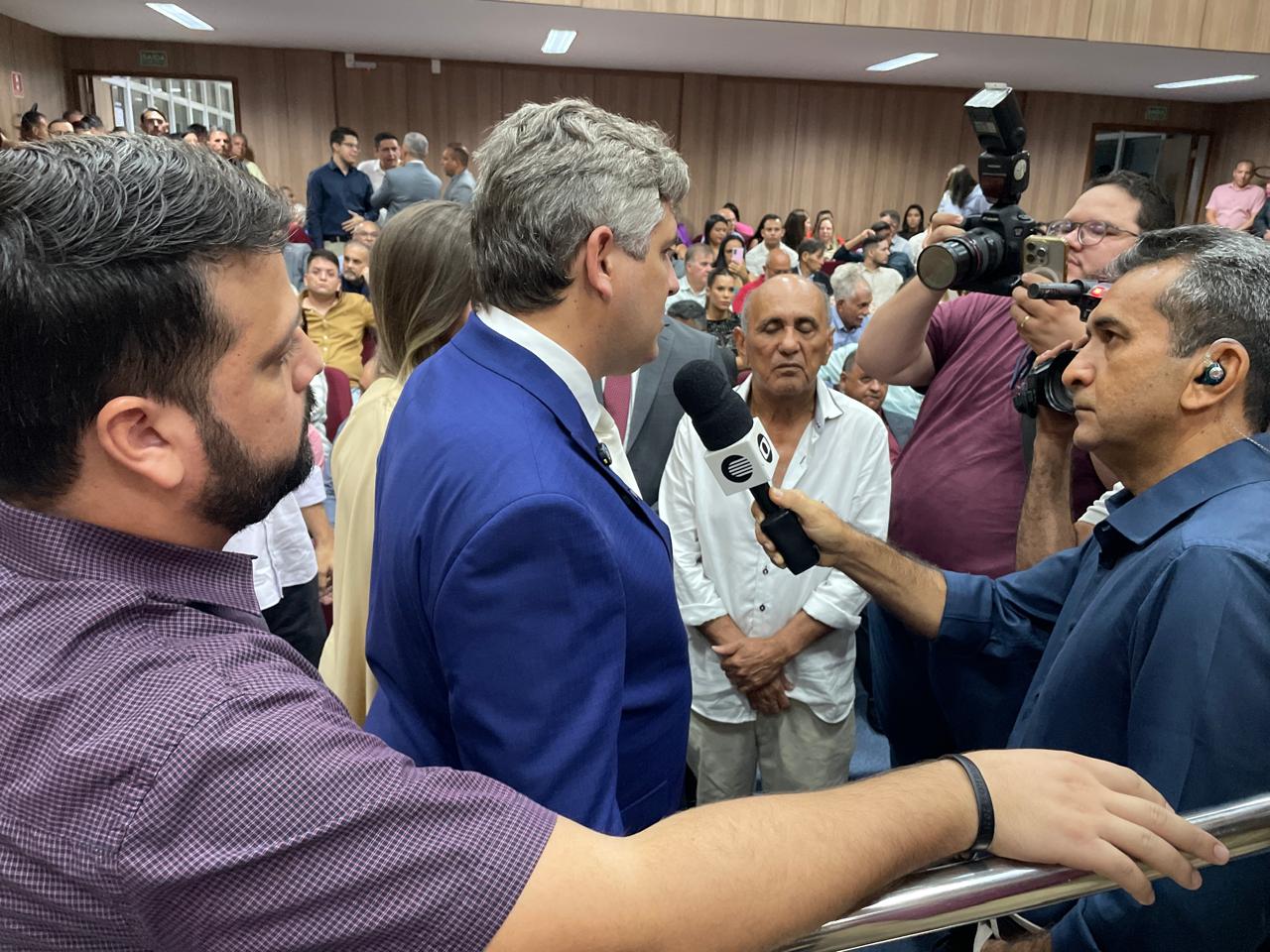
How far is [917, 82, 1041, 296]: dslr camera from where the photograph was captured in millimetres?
2053

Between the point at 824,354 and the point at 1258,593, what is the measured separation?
1516mm

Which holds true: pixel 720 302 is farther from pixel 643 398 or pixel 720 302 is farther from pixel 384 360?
pixel 384 360

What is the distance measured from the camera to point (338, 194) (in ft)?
26.1

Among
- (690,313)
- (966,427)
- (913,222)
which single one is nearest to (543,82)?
(913,222)

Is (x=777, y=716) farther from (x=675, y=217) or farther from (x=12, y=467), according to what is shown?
(x=12, y=467)

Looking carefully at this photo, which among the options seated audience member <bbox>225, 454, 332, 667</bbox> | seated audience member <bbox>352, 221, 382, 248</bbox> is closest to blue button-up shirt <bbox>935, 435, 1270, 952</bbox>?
seated audience member <bbox>225, 454, 332, 667</bbox>

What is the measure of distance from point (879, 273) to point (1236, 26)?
4.40 metres

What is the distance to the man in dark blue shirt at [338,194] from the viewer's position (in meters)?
A: 7.89

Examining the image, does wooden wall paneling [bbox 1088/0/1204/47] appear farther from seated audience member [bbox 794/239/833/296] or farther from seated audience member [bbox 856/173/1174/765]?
seated audience member [bbox 856/173/1174/765]

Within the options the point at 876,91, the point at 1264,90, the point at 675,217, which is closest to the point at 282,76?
the point at 876,91

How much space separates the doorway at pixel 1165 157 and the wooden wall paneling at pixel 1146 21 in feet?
15.5

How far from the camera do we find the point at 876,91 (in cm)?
1205

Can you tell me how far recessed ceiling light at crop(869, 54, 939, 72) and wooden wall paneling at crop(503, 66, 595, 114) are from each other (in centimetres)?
345

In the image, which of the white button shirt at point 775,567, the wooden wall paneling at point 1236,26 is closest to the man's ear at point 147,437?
the white button shirt at point 775,567
